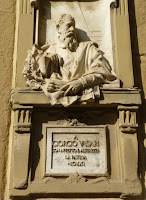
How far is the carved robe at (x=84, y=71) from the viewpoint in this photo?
13.6 feet

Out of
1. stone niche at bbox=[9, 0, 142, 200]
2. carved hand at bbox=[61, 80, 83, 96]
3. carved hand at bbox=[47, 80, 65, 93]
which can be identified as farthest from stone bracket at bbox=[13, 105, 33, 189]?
carved hand at bbox=[61, 80, 83, 96]

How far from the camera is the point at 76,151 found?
4.02 meters

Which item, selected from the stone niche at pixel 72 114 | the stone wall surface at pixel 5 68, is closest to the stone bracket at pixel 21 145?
the stone niche at pixel 72 114

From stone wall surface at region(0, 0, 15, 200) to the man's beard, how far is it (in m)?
0.67

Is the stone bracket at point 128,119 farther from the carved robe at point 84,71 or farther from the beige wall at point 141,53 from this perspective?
the carved robe at point 84,71

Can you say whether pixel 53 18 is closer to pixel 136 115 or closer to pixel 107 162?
pixel 136 115

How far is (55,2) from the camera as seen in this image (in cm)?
512

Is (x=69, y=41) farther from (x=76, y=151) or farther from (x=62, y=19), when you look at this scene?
(x=76, y=151)

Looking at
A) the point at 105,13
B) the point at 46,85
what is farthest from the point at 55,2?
the point at 46,85

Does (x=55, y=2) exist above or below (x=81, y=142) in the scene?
above

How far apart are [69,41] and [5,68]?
87cm

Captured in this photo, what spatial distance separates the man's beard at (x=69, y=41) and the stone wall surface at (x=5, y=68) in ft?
2.20

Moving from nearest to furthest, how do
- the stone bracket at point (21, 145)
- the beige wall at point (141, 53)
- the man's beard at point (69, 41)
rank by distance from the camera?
1. the stone bracket at point (21, 145)
2. the beige wall at point (141, 53)
3. the man's beard at point (69, 41)

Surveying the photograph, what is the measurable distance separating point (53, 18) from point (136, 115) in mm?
1814
